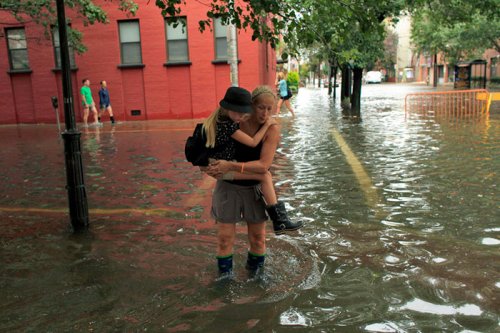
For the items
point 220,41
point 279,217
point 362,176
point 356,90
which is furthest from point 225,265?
point 356,90

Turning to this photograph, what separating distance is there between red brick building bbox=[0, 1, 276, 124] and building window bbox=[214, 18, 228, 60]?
40 millimetres

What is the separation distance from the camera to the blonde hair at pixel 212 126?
342 centimetres

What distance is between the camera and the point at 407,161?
28.5 ft

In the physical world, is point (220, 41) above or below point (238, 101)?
above

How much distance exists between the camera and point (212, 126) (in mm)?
3434

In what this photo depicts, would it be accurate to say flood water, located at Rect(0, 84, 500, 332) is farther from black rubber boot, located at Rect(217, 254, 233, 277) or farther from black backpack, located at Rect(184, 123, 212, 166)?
black backpack, located at Rect(184, 123, 212, 166)

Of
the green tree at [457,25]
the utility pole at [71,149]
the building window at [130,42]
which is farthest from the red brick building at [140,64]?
the utility pole at [71,149]

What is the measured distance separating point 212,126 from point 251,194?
646 mm

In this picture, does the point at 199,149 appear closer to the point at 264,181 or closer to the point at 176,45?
the point at 264,181

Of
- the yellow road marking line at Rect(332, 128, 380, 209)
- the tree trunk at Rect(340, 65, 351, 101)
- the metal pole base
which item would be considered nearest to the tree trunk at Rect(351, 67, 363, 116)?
the tree trunk at Rect(340, 65, 351, 101)

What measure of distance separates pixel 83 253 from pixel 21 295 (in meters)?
0.91

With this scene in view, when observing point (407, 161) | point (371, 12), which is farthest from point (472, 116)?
point (371, 12)

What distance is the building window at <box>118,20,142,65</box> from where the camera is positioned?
20219 mm

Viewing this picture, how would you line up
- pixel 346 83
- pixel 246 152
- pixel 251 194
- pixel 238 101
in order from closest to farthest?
pixel 238 101, pixel 246 152, pixel 251 194, pixel 346 83
